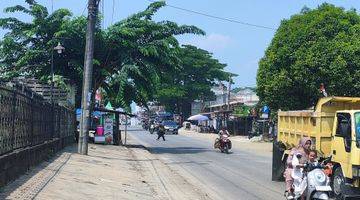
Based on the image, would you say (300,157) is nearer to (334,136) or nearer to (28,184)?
(334,136)

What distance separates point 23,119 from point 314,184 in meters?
7.45

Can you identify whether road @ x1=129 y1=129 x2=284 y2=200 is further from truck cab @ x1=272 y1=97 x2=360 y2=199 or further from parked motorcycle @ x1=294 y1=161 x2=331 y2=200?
parked motorcycle @ x1=294 y1=161 x2=331 y2=200

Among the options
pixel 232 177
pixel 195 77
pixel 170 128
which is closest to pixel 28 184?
pixel 232 177

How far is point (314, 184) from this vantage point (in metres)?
10.3

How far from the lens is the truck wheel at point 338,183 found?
12568mm

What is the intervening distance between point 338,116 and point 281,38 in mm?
20945

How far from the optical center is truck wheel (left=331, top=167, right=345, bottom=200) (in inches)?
495

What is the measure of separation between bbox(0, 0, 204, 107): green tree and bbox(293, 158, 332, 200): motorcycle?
22.4 meters

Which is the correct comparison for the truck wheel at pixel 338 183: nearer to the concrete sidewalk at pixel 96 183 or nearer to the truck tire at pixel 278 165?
the concrete sidewalk at pixel 96 183

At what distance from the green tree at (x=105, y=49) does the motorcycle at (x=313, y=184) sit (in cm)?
2240

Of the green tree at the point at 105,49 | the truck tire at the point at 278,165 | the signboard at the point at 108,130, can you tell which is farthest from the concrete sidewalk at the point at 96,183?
the signboard at the point at 108,130

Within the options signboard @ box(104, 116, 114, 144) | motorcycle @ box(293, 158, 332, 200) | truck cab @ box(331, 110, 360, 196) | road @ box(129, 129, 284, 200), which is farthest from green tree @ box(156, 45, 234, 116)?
motorcycle @ box(293, 158, 332, 200)

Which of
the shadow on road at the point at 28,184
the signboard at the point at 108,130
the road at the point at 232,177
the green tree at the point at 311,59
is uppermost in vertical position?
the green tree at the point at 311,59

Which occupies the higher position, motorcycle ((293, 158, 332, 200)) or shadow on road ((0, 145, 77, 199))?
motorcycle ((293, 158, 332, 200))
